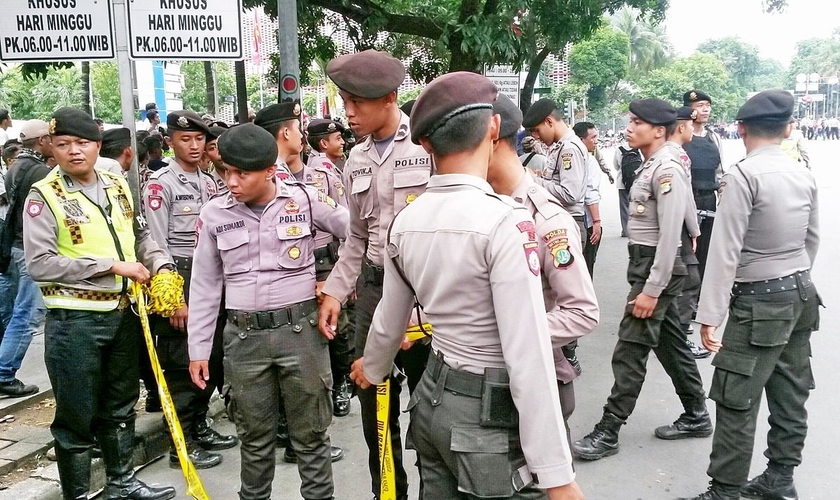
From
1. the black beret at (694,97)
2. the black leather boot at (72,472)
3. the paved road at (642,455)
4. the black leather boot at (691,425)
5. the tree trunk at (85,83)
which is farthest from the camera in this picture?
the tree trunk at (85,83)

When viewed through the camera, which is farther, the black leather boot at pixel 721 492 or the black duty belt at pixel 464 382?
the black leather boot at pixel 721 492

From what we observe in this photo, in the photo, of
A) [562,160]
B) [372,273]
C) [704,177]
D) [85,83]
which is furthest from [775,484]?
[85,83]

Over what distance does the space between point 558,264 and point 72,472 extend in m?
2.80

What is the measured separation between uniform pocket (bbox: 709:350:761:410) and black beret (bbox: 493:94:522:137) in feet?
5.79

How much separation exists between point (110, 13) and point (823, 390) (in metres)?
5.44

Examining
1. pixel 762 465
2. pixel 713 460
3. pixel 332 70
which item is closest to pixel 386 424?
pixel 332 70

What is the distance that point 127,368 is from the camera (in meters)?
3.73

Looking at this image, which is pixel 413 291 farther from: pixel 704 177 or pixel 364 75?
pixel 704 177

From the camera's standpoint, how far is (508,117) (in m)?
2.51

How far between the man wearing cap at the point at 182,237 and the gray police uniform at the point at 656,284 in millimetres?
2573

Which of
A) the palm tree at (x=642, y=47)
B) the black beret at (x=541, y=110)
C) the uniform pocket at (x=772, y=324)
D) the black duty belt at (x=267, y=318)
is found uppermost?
the palm tree at (x=642, y=47)

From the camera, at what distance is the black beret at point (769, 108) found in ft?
11.2

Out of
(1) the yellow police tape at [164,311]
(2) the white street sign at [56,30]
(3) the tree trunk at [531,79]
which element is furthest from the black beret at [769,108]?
(3) the tree trunk at [531,79]

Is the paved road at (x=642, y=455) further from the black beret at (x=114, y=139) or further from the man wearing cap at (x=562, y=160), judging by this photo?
the black beret at (x=114, y=139)
